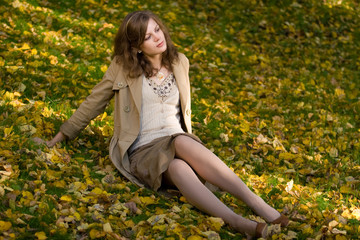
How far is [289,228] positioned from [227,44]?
447 cm

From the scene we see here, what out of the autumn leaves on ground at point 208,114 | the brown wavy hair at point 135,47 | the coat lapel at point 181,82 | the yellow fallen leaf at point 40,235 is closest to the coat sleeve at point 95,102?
the brown wavy hair at point 135,47

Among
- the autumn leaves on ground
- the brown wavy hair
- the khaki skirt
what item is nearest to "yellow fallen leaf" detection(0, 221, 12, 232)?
the autumn leaves on ground

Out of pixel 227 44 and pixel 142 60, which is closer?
pixel 142 60

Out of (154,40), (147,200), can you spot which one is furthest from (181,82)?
(147,200)

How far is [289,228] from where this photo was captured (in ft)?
10.3

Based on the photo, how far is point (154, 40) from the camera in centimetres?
361

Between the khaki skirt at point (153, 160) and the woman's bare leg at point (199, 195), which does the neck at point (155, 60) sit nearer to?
the khaki skirt at point (153, 160)

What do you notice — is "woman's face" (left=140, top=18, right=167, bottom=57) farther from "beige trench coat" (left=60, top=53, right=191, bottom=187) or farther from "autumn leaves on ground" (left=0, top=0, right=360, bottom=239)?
"autumn leaves on ground" (left=0, top=0, right=360, bottom=239)

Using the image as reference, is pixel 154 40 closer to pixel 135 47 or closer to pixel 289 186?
pixel 135 47

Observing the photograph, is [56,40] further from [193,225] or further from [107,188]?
[193,225]

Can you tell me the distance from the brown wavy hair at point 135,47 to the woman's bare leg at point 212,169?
66 centimetres

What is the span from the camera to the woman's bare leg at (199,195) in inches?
120

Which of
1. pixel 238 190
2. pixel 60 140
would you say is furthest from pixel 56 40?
pixel 238 190

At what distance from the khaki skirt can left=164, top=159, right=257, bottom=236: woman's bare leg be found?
0.07 metres
